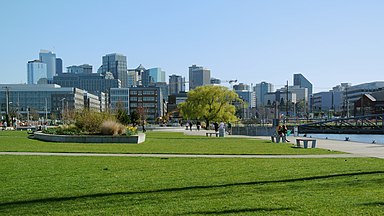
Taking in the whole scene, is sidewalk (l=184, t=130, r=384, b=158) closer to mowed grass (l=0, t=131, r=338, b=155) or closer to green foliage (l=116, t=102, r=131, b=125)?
mowed grass (l=0, t=131, r=338, b=155)

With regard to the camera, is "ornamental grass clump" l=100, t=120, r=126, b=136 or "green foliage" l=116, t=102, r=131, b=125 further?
"green foliage" l=116, t=102, r=131, b=125

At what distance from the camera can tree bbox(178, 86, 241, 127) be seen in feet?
229

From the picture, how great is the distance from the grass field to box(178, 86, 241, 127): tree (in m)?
52.6

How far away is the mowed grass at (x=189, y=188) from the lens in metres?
8.69

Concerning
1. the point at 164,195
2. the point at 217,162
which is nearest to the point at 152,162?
the point at 217,162

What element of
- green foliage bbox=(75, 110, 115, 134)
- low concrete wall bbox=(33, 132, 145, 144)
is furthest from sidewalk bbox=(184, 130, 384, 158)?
green foliage bbox=(75, 110, 115, 134)

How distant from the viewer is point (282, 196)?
32.7 ft

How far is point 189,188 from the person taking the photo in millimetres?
11062

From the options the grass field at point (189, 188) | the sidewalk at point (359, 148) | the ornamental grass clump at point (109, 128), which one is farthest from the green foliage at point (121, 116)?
the grass field at point (189, 188)

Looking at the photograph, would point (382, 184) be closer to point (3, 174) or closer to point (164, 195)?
point (164, 195)

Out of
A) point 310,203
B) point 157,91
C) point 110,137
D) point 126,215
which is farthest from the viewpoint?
point 157,91

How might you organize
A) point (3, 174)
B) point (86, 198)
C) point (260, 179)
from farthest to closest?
point (3, 174) < point (260, 179) < point (86, 198)

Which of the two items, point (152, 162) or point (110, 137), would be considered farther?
point (110, 137)

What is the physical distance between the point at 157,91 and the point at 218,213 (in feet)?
539
